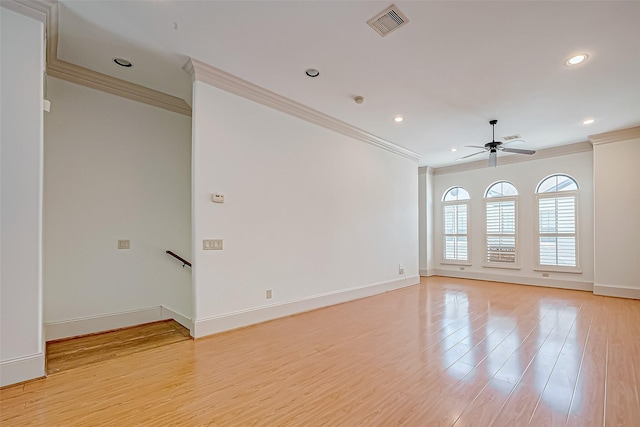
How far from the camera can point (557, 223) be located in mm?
6680

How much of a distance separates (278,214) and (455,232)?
19.4ft

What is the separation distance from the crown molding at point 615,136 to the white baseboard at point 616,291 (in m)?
2.77

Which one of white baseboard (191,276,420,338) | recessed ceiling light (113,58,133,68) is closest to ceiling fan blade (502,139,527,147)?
white baseboard (191,276,420,338)

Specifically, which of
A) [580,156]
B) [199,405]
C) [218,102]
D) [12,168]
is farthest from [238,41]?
[580,156]

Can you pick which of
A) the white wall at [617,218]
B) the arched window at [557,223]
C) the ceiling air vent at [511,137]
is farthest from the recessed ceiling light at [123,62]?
the arched window at [557,223]

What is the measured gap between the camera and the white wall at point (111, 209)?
3.42 m

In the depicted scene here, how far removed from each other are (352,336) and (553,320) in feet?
9.56

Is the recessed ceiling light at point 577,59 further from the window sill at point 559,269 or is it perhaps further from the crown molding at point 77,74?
the window sill at point 559,269

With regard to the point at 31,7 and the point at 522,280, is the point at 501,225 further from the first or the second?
the point at 31,7

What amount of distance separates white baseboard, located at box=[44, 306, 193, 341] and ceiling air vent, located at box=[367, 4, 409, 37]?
3.67m

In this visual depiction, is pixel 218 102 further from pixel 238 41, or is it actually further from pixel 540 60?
pixel 540 60

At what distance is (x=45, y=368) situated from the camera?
2566 mm

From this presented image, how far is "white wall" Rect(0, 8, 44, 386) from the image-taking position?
2301mm

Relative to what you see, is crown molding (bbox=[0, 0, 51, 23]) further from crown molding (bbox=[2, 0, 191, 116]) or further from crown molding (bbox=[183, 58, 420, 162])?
crown molding (bbox=[183, 58, 420, 162])
